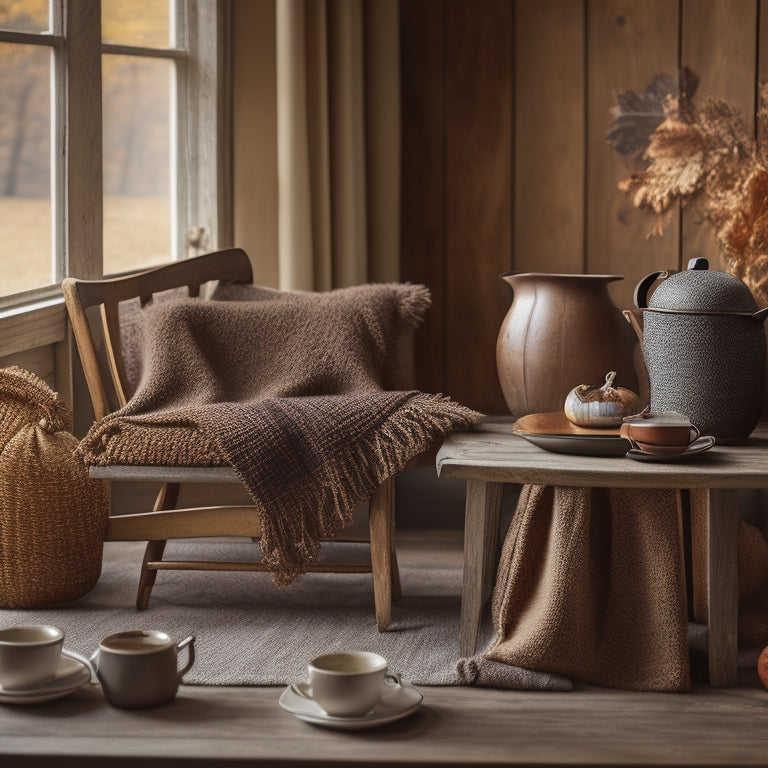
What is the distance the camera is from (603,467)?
164 centimetres

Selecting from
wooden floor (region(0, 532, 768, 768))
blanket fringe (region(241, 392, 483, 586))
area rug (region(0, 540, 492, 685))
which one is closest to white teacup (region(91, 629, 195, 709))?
wooden floor (region(0, 532, 768, 768))

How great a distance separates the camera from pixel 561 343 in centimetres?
220

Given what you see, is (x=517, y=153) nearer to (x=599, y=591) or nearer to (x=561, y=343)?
(x=561, y=343)

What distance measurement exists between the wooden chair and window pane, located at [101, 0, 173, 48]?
73 cm

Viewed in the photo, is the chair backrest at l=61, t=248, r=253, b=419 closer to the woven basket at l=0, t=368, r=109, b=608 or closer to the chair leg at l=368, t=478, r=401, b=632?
the woven basket at l=0, t=368, r=109, b=608

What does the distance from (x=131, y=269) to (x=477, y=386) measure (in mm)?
997

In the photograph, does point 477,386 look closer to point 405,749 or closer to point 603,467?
point 603,467

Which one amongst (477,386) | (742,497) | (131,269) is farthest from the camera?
(477,386)

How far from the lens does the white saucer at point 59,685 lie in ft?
5.17

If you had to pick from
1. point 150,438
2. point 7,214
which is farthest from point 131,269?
point 150,438

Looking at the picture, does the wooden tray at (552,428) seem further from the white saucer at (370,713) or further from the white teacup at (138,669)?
the white teacup at (138,669)

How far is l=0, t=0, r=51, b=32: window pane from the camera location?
7.93ft

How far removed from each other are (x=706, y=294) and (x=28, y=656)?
127 centimetres

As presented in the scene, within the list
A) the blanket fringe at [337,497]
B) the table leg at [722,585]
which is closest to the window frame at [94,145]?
the blanket fringe at [337,497]
